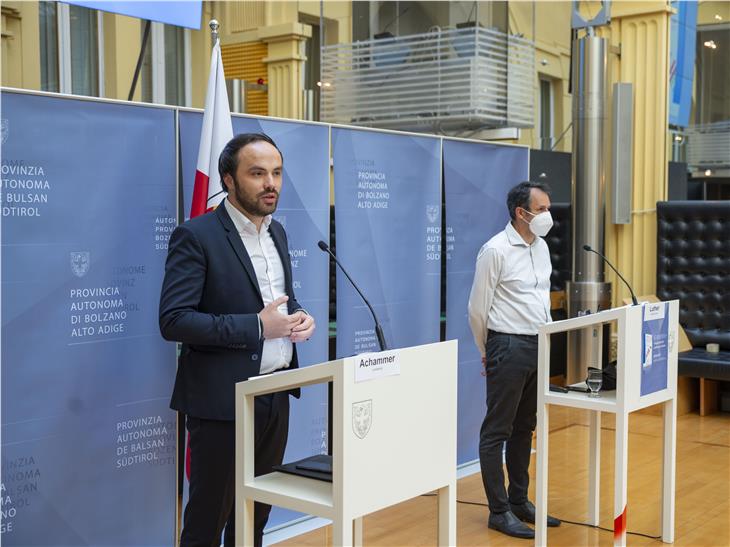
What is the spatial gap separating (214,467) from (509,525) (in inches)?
68.9

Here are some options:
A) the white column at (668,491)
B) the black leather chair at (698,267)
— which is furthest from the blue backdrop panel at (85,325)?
the black leather chair at (698,267)

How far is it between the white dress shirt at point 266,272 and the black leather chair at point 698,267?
4397 mm

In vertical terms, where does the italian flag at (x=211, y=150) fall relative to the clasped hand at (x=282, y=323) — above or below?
above

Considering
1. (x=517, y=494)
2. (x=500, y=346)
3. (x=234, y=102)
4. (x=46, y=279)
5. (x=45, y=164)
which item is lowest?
(x=517, y=494)

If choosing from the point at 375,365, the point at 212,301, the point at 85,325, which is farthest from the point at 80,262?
the point at 375,365

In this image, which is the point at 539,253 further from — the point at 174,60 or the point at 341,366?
the point at 174,60

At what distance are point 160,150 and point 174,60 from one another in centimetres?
549

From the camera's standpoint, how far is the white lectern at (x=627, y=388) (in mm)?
3543

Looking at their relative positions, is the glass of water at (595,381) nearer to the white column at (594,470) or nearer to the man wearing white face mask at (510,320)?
the man wearing white face mask at (510,320)

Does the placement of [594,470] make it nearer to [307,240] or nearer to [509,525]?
[509,525]

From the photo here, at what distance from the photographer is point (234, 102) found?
26.5ft

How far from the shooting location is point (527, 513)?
4.13 m

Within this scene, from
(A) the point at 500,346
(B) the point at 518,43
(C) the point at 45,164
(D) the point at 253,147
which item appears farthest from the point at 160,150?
(B) the point at 518,43

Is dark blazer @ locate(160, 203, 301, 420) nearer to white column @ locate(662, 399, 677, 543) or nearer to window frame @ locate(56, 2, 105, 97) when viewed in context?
white column @ locate(662, 399, 677, 543)
